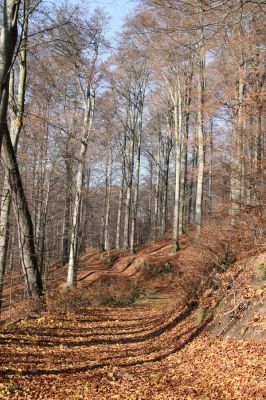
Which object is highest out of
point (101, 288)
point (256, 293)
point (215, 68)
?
point (215, 68)

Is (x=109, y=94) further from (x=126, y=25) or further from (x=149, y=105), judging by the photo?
(x=126, y=25)

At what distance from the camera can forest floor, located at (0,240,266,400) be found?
18.2 feet

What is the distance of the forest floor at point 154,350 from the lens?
555 cm

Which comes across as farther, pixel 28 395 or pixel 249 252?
pixel 249 252

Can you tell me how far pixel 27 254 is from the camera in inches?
409

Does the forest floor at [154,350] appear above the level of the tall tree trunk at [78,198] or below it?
below

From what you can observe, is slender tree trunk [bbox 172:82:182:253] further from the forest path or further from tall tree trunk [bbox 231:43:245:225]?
the forest path

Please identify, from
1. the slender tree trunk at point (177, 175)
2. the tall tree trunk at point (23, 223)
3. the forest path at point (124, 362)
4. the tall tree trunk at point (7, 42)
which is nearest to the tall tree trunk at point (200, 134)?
the slender tree trunk at point (177, 175)

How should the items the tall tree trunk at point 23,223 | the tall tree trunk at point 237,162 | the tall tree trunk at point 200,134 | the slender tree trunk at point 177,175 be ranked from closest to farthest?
the tall tree trunk at point 23,223
the tall tree trunk at point 237,162
the tall tree trunk at point 200,134
the slender tree trunk at point 177,175

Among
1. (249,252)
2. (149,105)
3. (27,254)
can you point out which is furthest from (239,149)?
(149,105)

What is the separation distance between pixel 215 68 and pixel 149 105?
10108 mm

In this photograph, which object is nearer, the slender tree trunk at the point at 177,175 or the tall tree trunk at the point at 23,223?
the tall tree trunk at the point at 23,223

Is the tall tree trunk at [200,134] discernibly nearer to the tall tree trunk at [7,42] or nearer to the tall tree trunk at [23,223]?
the tall tree trunk at [23,223]

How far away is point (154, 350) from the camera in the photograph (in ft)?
27.3
